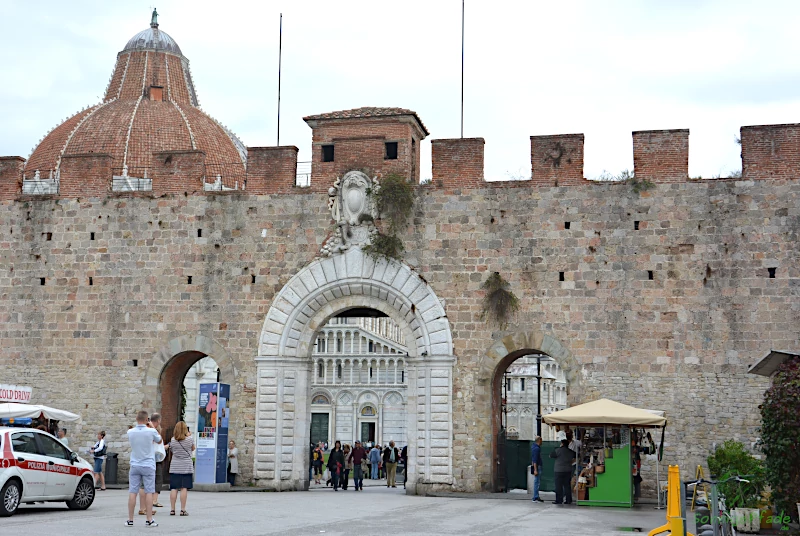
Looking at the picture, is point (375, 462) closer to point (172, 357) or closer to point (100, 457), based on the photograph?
point (172, 357)

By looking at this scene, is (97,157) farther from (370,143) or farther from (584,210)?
(584,210)

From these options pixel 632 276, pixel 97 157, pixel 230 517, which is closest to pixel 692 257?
pixel 632 276

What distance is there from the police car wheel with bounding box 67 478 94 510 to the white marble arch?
6.31 metres

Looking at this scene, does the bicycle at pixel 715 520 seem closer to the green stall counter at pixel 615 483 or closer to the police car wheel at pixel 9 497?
the green stall counter at pixel 615 483

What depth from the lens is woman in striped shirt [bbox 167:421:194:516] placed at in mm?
15289

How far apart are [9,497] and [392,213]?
10.6 metres

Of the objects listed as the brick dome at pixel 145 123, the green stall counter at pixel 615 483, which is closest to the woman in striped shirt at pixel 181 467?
the green stall counter at pixel 615 483

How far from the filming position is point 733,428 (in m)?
20.4

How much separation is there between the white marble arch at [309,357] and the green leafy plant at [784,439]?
878 centimetres

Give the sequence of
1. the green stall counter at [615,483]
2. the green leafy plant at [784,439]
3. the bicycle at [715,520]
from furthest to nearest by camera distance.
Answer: the green stall counter at [615,483], the green leafy plant at [784,439], the bicycle at [715,520]

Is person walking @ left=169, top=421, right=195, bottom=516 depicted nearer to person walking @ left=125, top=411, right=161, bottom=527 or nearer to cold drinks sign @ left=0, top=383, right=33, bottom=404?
person walking @ left=125, top=411, right=161, bottom=527

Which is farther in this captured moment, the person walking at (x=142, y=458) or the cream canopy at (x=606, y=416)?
→ the cream canopy at (x=606, y=416)

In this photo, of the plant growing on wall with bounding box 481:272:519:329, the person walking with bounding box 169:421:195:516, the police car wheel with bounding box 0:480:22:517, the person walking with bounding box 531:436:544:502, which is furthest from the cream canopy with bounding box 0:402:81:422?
the person walking with bounding box 531:436:544:502

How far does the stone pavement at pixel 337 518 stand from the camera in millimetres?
13117
